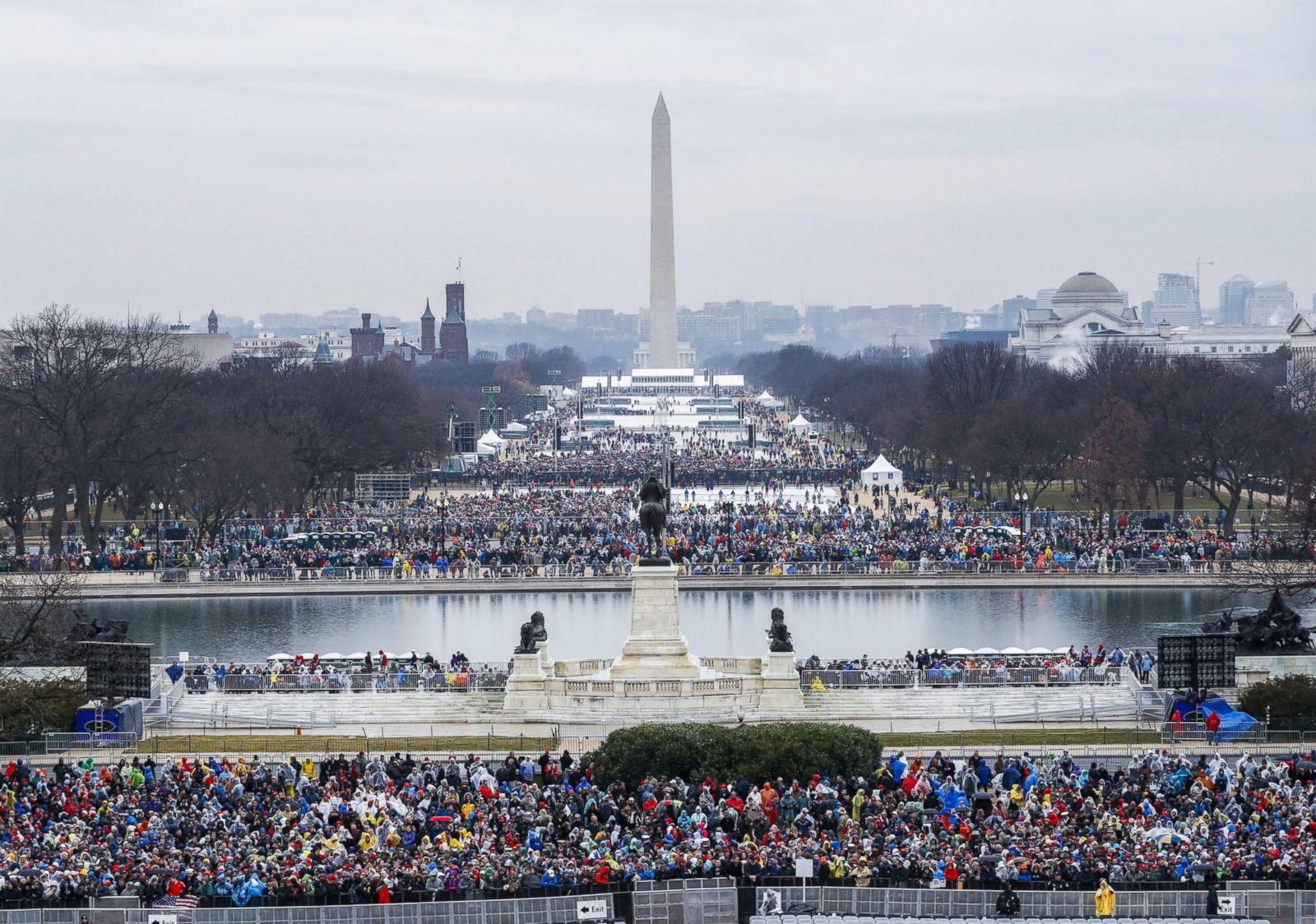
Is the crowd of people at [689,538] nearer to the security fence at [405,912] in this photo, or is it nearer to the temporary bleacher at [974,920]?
the temporary bleacher at [974,920]

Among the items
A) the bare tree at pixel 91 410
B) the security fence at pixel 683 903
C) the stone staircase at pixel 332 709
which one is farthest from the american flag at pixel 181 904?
the bare tree at pixel 91 410

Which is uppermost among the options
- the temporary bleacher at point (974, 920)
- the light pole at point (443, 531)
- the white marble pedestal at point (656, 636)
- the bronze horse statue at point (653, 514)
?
the bronze horse statue at point (653, 514)

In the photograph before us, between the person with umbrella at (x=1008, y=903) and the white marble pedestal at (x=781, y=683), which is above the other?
the white marble pedestal at (x=781, y=683)

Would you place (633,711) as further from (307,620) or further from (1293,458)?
(1293,458)

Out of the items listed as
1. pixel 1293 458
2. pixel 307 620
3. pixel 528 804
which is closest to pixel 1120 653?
pixel 528 804

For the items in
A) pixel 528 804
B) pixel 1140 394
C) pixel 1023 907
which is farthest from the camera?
pixel 1140 394

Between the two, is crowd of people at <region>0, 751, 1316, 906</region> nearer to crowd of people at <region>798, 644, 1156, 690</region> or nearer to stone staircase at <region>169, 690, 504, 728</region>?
stone staircase at <region>169, 690, 504, 728</region>

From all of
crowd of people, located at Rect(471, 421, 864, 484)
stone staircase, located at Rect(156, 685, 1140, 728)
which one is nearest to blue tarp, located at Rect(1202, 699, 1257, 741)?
stone staircase, located at Rect(156, 685, 1140, 728)
